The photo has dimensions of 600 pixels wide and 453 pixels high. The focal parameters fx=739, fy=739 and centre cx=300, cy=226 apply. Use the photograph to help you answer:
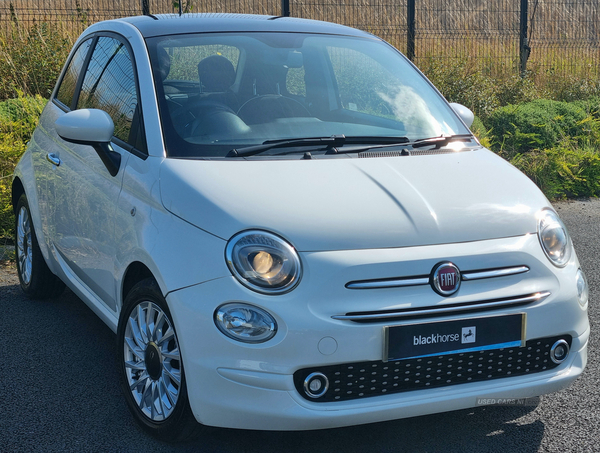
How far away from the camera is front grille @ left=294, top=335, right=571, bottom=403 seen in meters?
2.60

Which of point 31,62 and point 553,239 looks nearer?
point 553,239

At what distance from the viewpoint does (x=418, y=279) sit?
2619 mm

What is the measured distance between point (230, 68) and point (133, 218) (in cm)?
109

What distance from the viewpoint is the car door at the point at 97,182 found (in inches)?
133

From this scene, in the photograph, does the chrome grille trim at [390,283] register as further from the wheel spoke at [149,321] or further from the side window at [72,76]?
the side window at [72,76]

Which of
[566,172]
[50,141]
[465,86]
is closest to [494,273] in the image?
[50,141]

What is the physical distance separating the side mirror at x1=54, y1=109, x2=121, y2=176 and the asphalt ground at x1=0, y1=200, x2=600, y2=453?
109 cm

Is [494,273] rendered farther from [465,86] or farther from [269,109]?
[465,86]

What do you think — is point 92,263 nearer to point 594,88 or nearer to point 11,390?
point 11,390

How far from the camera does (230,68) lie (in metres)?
3.75

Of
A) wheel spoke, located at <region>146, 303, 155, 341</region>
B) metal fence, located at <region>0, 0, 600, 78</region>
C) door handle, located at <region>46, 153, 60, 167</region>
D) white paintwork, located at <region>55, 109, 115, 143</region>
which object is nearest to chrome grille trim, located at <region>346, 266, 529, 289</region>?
wheel spoke, located at <region>146, 303, 155, 341</region>

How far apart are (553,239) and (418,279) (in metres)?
0.69

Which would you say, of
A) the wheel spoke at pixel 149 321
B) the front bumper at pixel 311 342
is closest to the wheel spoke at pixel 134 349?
the wheel spoke at pixel 149 321

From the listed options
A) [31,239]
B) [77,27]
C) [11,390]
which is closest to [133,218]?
[11,390]
